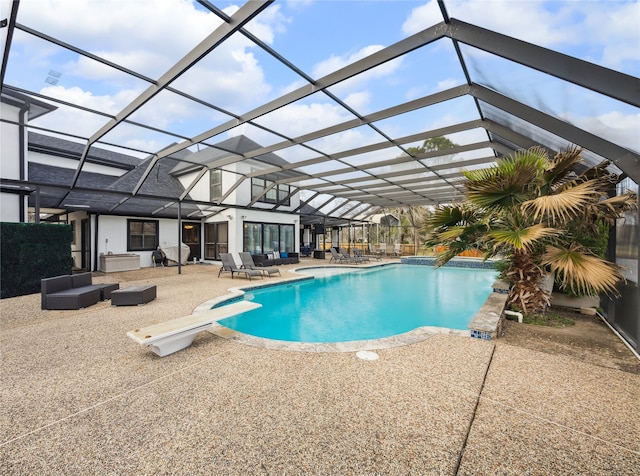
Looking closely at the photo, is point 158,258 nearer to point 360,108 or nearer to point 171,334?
point 171,334

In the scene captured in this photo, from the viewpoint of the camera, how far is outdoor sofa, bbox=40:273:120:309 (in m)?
5.73

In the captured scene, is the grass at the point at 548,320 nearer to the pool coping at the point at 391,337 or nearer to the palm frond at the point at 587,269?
the pool coping at the point at 391,337

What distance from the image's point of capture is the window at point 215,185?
46.7 ft

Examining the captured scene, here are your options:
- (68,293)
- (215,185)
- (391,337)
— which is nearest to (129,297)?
(68,293)

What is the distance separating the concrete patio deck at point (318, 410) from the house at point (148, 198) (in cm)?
707

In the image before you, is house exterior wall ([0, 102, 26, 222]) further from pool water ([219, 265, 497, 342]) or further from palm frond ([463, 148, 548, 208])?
palm frond ([463, 148, 548, 208])

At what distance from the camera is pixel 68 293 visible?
231 inches

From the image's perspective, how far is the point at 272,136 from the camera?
812 cm

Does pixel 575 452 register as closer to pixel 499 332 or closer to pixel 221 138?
pixel 499 332

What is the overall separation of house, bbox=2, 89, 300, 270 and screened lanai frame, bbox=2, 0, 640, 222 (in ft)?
1.28

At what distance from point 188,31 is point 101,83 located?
2.48 m

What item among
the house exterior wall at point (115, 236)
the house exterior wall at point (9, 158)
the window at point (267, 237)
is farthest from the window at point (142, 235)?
the window at point (267, 237)

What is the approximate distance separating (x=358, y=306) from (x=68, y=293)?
6.45 metres

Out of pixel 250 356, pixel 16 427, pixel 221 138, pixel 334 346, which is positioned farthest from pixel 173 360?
pixel 221 138
